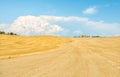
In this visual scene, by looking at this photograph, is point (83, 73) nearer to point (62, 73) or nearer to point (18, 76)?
point (62, 73)

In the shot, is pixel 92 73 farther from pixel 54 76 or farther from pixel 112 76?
pixel 54 76

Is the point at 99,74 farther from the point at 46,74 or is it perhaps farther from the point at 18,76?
the point at 18,76

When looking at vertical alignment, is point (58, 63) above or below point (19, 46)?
below

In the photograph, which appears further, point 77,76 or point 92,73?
point 92,73

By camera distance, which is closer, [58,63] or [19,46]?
[58,63]

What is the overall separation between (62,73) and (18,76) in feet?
6.59

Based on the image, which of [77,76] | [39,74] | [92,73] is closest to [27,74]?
[39,74]

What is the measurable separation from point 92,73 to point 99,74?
33cm

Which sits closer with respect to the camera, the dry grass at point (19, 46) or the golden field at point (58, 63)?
the golden field at point (58, 63)

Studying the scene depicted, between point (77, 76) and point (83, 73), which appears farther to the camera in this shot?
point (83, 73)

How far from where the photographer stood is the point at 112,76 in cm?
1066

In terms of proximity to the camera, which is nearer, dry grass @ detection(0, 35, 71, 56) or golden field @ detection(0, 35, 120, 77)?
golden field @ detection(0, 35, 120, 77)

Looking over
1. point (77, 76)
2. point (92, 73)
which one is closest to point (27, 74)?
point (77, 76)

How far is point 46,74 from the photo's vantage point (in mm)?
10820
